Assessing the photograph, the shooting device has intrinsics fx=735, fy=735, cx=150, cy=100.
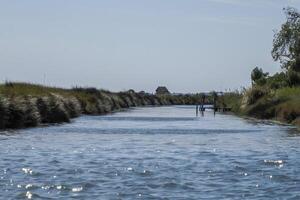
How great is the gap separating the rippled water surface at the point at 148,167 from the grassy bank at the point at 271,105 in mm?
21927

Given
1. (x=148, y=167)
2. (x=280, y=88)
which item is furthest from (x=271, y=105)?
(x=148, y=167)

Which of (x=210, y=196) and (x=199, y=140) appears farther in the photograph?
(x=199, y=140)

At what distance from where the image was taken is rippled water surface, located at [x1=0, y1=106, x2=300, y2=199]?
63.7 feet

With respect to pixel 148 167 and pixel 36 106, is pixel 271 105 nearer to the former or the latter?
pixel 36 106

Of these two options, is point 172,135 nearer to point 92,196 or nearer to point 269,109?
point 92,196

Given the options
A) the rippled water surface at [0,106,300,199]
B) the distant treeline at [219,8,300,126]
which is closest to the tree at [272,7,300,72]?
the distant treeline at [219,8,300,126]

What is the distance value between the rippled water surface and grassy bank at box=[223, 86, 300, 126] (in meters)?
21.9

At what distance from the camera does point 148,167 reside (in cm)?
2475

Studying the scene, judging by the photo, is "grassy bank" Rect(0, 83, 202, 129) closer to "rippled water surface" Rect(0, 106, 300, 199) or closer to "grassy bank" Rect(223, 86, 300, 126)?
"rippled water surface" Rect(0, 106, 300, 199)

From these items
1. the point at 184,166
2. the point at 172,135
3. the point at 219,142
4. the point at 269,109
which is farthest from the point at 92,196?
the point at 269,109

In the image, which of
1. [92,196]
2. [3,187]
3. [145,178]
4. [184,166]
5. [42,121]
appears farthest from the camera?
[42,121]

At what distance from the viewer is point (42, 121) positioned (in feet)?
174

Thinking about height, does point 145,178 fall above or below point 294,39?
below

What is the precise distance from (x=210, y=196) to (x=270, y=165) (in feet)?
23.7
